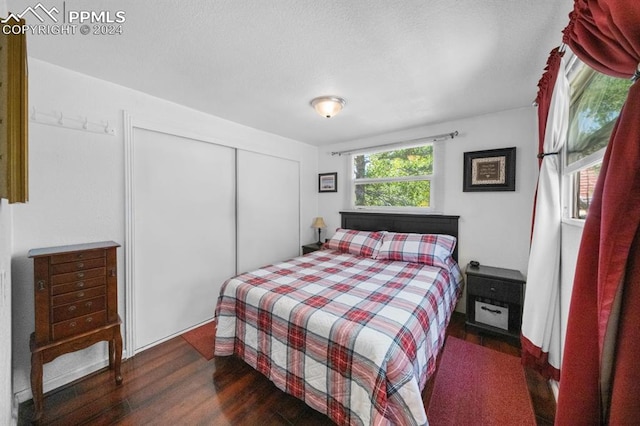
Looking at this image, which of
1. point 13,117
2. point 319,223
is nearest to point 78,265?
point 13,117

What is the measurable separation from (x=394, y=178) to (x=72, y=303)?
134 inches

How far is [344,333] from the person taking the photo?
4.57 feet

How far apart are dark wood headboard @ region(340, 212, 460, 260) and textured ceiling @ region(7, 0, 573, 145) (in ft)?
4.25

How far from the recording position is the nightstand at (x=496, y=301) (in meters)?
2.30

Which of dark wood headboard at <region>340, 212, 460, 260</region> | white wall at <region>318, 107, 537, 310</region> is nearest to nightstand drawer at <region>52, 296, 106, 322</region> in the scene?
dark wood headboard at <region>340, 212, 460, 260</region>

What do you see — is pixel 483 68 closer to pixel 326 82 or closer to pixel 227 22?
pixel 326 82

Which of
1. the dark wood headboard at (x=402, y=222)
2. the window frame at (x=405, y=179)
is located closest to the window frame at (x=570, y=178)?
the dark wood headboard at (x=402, y=222)

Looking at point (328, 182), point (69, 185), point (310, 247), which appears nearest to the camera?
point (69, 185)

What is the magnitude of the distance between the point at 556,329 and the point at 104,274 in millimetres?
3125

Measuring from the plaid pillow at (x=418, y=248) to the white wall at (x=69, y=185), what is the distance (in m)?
2.61

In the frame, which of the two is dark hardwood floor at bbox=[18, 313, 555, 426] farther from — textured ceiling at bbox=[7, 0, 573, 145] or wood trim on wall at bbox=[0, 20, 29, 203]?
textured ceiling at bbox=[7, 0, 573, 145]

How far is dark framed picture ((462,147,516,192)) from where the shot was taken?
2576 mm

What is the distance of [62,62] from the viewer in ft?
5.66

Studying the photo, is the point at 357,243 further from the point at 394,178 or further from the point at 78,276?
the point at 78,276
